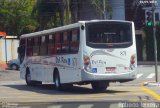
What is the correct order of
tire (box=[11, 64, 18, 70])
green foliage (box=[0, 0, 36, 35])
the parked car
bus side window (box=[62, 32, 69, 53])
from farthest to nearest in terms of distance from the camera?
green foliage (box=[0, 0, 36, 35]), the parked car, tire (box=[11, 64, 18, 70]), bus side window (box=[62, 32, 69, 53])

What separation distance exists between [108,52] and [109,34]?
2.66 feet

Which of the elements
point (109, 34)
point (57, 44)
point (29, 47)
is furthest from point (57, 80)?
point (29, 47)

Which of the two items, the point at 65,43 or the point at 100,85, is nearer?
the point at 65,43

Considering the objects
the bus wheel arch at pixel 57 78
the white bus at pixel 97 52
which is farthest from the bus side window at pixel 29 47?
the white bus at pixel 97 52

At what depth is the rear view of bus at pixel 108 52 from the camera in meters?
23.3

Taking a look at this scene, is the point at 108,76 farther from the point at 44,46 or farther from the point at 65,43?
the point at 44,46

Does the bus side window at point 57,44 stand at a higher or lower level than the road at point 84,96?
higher

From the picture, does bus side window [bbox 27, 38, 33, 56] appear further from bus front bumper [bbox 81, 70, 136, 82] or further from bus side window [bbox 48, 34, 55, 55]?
bus front bumper [bbox 81, 70, 136, 82]

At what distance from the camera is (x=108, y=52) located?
23594 mm

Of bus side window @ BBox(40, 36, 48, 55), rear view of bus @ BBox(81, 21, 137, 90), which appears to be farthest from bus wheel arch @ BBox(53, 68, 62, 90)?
rear view of bus @ BBox(81, 21, 137, 90)

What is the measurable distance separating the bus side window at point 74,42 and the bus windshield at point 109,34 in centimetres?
59

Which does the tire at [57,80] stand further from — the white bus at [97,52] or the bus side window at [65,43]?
the bus side window at [65,43]

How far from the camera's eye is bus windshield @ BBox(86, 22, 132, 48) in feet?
77.2

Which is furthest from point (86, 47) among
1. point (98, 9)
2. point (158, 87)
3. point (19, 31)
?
point (19, 31)
